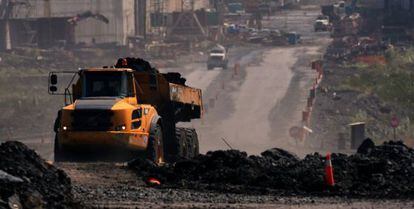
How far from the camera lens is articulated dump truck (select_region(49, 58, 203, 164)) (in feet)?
85.4

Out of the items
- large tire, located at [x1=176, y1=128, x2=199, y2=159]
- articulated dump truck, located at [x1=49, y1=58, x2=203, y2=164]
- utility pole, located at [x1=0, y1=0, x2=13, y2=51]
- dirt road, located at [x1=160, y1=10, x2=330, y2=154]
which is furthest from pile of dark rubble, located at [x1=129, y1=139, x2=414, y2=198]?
utility pole, located at [x1=0, y1=0, x2=13, y2=51]

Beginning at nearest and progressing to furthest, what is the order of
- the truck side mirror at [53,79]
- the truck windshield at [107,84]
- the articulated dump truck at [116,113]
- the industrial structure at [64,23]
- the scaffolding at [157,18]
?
the articulated dump truck at [116,113] < the truck windshield at [107,84] < the truck side mirror at [53,79] < the industrial structure at [64,23] < the scaffolding at [157,18]

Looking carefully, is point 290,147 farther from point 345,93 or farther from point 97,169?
point 97,169

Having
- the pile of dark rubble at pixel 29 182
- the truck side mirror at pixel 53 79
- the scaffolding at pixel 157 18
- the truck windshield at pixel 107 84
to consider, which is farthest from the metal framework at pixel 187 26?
the pile of dark rubble at pixel 29 182

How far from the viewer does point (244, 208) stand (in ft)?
62.2

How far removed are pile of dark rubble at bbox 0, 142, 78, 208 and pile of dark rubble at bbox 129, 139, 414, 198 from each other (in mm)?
3118

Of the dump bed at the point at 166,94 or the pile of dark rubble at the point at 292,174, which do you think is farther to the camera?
the dump bed at the point at 166,94

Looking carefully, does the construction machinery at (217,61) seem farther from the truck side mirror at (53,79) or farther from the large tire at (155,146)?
the truck side mirror at (53,79)

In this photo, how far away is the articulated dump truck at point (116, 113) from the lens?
26.0 metres

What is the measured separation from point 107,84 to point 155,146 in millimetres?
1617

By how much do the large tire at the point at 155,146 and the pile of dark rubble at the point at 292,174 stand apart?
1.79m

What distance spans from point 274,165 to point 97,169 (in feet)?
11.0

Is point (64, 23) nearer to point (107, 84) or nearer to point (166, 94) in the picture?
point (166, 94)

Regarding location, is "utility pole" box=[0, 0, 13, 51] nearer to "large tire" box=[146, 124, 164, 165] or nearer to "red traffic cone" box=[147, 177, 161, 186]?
"large tire" box=[146, 124, 164, 165]
